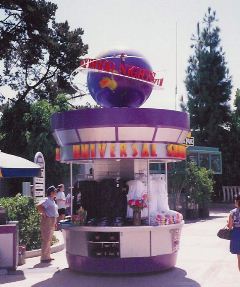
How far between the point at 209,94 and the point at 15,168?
94.2 ft

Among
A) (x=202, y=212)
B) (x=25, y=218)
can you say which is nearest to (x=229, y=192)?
(x=202, y=212)

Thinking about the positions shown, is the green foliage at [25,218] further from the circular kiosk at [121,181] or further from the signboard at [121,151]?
the signboard at [121,151]

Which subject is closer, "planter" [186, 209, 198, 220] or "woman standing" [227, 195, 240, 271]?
"woman standing" [227, 195, 240, 271]

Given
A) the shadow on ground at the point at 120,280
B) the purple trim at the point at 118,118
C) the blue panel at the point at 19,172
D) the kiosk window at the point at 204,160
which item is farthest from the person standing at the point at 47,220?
the kiosk window at the point at 204,160

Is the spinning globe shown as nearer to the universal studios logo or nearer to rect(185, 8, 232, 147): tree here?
the universal studios logo

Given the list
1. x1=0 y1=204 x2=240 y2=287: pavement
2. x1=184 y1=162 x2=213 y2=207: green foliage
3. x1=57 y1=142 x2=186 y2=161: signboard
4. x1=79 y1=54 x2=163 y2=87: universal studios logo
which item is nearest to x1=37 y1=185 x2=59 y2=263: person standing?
x1=0 y1=204 x2=240 y2=287: pavement

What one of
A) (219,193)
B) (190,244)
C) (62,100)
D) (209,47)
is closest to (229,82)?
(209,47)

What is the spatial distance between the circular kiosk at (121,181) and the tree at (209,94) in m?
26.3

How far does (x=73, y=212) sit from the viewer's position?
10.6m

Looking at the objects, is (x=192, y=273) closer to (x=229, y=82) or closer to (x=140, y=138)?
(x=140, y=138)

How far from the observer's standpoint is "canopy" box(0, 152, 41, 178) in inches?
399

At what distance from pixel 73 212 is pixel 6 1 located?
22388 mm

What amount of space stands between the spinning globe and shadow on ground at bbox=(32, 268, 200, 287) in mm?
3755

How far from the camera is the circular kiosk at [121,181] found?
9.41 meters
